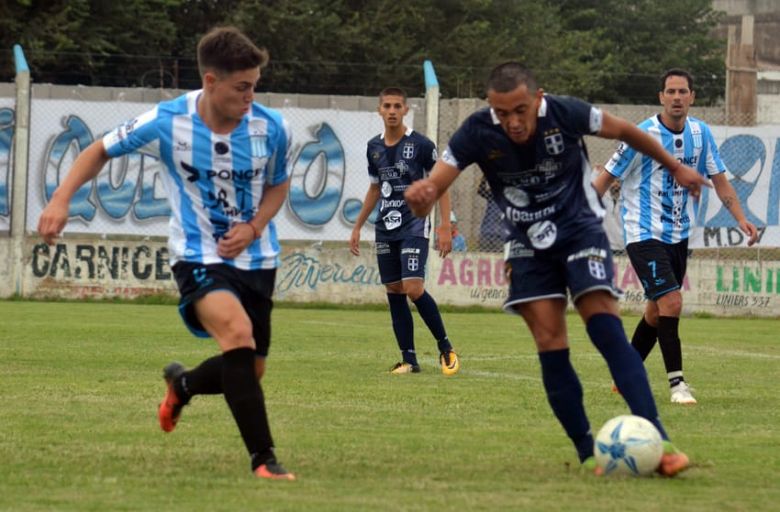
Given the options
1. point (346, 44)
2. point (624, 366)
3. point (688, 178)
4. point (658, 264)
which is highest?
point (346, 44)

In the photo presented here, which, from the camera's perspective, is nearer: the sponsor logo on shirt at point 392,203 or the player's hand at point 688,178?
the player's hand at point 688,178

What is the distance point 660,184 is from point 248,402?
4.92 metres

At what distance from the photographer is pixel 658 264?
10242mm

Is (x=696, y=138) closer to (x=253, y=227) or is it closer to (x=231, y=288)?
(x=253, y=227)

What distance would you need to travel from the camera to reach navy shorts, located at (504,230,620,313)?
21.5 ft

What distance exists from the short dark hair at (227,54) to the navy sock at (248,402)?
1.20 metres

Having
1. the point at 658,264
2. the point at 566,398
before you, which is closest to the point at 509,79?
the point at 566,398

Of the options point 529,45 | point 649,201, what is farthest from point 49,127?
point 529,45

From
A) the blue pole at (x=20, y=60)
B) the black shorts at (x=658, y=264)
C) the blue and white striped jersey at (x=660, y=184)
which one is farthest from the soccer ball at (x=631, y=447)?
the blue pole at (x=20, y=60)

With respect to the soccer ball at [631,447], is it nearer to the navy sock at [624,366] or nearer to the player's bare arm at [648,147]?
the navy sock at [624,366]

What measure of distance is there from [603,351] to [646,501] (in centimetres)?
97

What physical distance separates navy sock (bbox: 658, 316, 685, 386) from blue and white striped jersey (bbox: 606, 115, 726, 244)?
55 cm

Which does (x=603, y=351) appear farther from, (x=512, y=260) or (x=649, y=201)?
(x=649, y=201)

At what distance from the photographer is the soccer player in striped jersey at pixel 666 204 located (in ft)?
33.4
